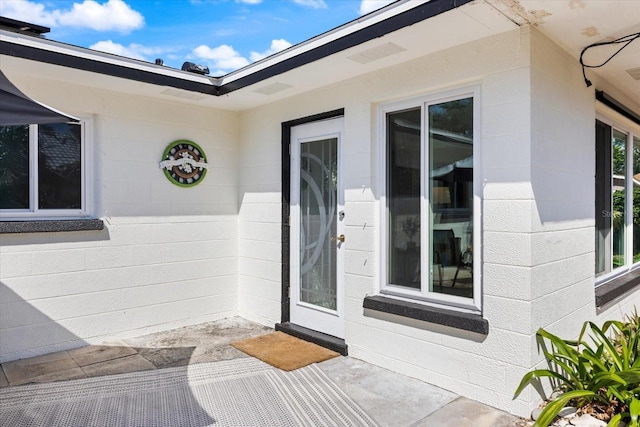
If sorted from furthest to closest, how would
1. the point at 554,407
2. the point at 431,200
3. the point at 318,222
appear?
1. the point at 318,222
2. the point at 431,200
3. the point at 554,407

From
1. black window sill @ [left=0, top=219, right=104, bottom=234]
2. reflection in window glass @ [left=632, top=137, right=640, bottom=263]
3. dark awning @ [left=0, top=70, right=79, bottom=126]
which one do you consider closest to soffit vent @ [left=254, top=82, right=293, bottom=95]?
black window sill @ [left=0, top=219, right=104, bottom=234]

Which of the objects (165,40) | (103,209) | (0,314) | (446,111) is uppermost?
(165,40)

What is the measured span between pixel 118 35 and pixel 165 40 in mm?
3087

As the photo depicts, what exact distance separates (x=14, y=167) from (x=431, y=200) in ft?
11.7

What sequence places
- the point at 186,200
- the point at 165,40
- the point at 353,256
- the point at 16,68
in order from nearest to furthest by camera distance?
the point at 16,68
the point at 353,256
the point at 186,200
the point at 165,40

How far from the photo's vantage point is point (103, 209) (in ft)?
14.3

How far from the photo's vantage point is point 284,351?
406cm

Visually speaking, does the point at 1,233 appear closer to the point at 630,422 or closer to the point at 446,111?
the point at 446,111

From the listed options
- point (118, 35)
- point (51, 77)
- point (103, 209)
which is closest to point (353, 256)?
point (103, 209)

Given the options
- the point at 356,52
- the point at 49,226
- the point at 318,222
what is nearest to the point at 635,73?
the point at 356,52

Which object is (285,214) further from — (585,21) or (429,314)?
(585,21)

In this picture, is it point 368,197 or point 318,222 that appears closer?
point 368,197

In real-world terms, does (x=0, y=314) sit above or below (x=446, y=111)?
below

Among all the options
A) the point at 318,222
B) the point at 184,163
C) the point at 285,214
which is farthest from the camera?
the point at 184,163
